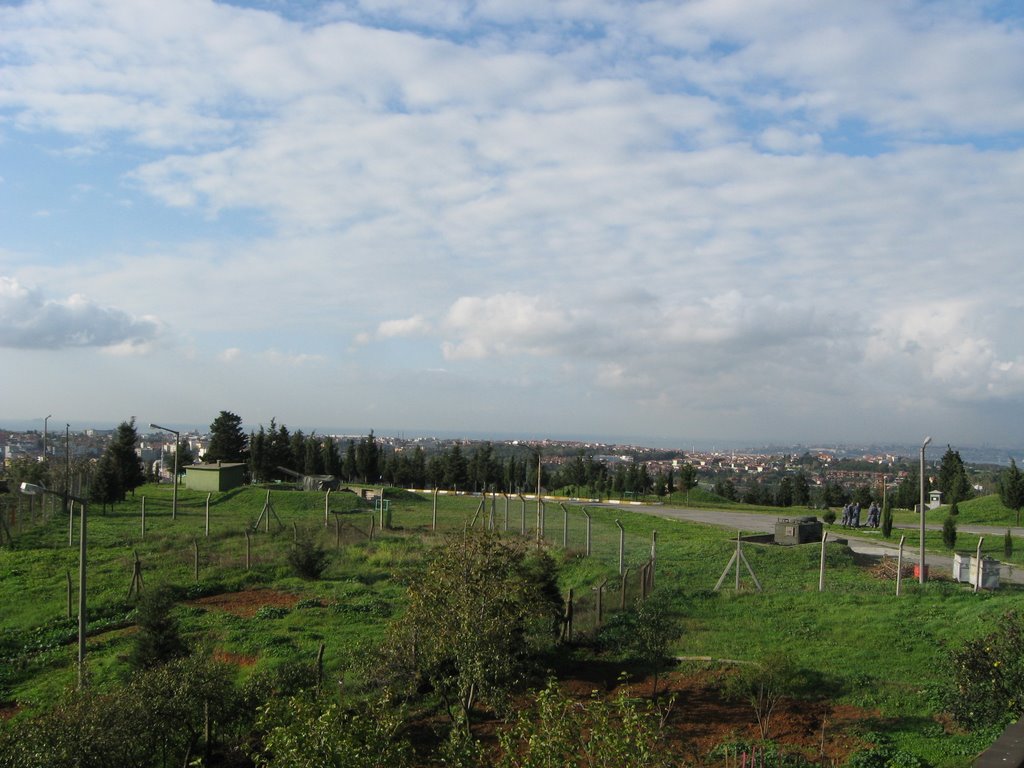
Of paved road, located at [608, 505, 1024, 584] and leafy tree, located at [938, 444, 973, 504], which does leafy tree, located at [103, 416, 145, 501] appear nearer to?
paved road, located at [608, 505, 1024, 584]

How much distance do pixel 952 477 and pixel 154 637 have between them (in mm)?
62169

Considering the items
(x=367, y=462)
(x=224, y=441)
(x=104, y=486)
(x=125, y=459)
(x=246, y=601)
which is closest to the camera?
(x=246, y=601)

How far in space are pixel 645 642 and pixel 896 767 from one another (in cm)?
500

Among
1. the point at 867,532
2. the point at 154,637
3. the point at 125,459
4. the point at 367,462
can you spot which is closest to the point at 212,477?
the point at 125,459

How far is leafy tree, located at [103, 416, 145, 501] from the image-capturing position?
51.4m

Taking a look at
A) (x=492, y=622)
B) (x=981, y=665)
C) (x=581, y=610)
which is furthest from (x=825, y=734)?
(x=581, y=610)

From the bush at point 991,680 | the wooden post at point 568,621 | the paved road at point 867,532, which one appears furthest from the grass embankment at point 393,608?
the paved road at point 867,532

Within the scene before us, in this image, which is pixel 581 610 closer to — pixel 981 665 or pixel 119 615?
pixel 981 665

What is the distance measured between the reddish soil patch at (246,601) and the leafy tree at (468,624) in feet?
30.4

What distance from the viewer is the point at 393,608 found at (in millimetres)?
21656

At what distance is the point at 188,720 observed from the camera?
11.4 m

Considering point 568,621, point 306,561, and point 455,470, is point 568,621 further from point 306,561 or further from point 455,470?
point 455,470

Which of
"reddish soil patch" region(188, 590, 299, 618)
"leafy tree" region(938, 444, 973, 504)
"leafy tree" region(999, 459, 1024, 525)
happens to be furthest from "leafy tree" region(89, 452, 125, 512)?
"leafy tree" region(938, 444, 973, 504)

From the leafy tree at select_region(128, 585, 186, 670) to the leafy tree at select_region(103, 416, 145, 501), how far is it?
36388 millimetres
